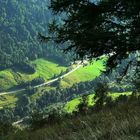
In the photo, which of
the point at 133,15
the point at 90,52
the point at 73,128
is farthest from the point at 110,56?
the point at 73,128

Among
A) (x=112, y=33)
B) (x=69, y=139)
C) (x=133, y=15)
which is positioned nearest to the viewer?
(x=69, y=139)

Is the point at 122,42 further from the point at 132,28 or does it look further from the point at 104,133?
the point at 104,133

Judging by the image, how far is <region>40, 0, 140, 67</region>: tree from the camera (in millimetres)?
13086

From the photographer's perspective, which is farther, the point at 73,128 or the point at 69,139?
the point at 73,128

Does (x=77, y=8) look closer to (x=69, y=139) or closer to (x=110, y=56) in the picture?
(x=110, y=56)

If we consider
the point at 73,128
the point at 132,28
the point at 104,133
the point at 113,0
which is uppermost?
the point at 113,0

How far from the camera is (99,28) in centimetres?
1479

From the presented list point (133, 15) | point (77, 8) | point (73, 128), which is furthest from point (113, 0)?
point (73, 128)

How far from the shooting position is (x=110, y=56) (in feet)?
51.0

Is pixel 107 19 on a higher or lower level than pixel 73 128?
higher

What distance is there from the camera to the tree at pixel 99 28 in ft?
42.9

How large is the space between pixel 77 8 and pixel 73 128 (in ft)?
24.9

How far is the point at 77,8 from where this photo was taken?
1446 cm

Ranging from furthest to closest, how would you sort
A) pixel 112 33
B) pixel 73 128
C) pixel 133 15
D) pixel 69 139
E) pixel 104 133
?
pixel 112 33 < pixel 133 15 < pixel 73 128 < pixel 69 139 < pixel 104 133
